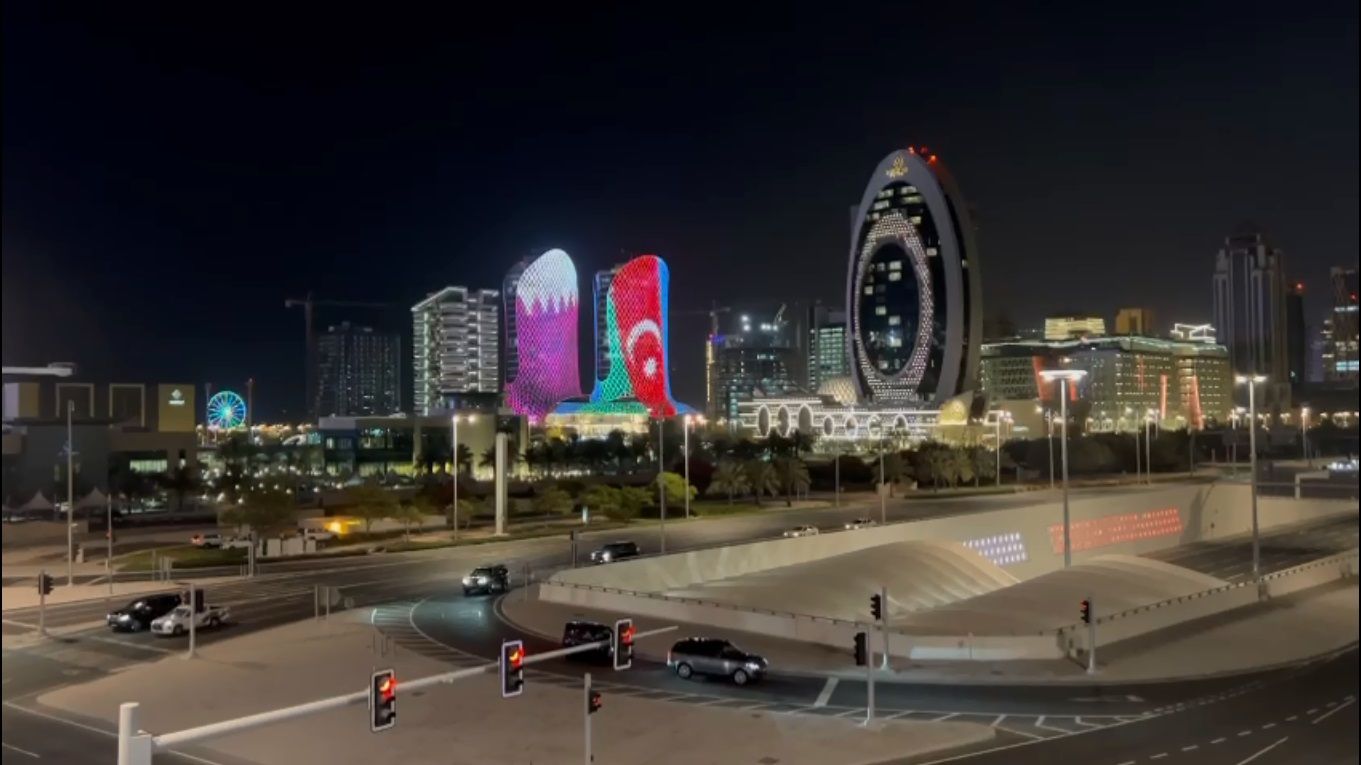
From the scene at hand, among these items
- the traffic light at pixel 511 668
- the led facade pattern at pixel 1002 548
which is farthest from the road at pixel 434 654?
→ the led facade pattern at pixel 1002 548

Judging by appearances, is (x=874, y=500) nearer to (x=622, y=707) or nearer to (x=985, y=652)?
(x=985, y=652)

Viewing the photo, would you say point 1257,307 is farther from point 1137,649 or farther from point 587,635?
point 587,635

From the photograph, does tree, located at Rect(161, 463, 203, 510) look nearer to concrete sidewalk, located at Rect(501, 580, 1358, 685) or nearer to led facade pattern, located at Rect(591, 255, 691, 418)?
concrete sidewalk, located at Rect(501, 580, 1358, 685)

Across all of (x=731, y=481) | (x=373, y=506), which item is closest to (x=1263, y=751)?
(x=373, y=506)

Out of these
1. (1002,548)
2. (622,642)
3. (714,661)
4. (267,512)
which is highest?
(622,642)

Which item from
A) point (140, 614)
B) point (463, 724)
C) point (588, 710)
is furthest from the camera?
point (140, 614)

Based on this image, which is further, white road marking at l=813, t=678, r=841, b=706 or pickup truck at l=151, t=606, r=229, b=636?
pickup truck at l=151, t=606, r=229, b=636

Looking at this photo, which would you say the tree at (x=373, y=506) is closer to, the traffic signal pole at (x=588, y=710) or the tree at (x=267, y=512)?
the tree at (x=267, y=512)

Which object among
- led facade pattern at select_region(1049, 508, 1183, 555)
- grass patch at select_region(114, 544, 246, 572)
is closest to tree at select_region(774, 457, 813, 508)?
led facade pattern at select_region(1049, 508, 1183, 555)
